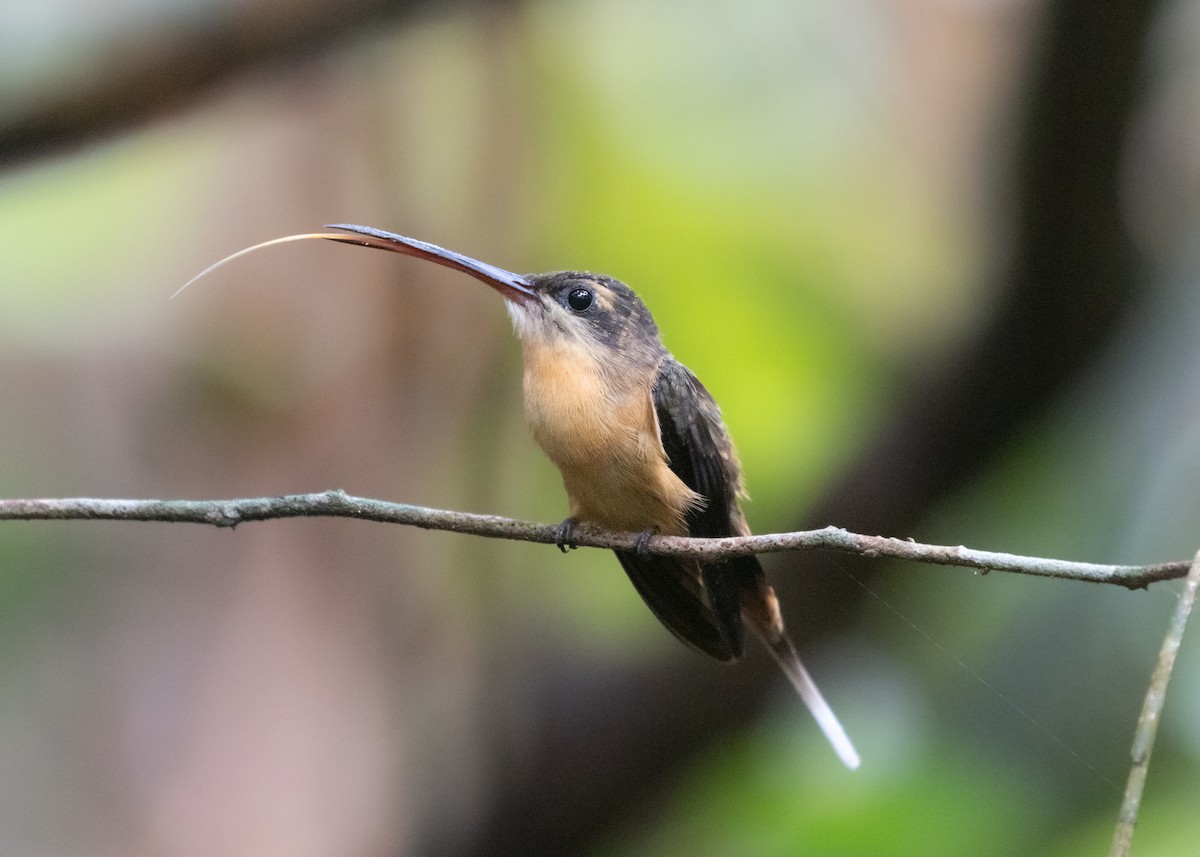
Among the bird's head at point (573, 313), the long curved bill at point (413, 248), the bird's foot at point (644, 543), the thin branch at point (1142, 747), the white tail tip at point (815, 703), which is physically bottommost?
the white tail tip at point (815, 703)

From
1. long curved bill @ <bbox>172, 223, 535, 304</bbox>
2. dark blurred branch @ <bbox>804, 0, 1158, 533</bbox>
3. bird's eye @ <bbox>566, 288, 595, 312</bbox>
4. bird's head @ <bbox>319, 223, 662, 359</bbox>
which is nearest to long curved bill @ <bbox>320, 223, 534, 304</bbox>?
long curved bill @ <bbox>172, 223, 535, 304</bbox>

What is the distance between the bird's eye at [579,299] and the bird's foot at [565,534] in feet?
1.87

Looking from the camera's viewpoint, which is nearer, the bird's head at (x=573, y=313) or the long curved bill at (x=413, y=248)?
the long curved bill at (x=413, y=248)

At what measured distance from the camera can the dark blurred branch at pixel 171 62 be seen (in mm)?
3506

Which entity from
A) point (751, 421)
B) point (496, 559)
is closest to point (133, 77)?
point (496, 559)

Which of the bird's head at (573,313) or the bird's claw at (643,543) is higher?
the bird's head at (573,313)

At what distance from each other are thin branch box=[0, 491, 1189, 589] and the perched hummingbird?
527mm

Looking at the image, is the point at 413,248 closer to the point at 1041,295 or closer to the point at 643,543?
the point at 643,543

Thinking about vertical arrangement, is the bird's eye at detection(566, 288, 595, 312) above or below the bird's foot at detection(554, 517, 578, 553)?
above

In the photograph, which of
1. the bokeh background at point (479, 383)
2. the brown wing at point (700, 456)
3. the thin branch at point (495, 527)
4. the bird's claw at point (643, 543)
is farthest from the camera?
the bokeh background at point (479, 383)

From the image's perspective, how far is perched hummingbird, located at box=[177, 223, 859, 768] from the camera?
2.53 meters

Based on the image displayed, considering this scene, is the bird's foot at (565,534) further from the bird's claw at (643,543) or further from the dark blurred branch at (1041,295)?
the dark blurred branch at (1041,295)

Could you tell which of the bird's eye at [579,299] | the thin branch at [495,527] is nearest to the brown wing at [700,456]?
the bird's eye at [579,299]

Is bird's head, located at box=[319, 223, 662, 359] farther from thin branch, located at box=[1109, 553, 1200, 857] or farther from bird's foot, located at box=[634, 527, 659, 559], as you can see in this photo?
thin branch, located at box=[1109, 553, 1200, 857]
